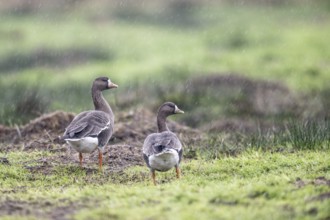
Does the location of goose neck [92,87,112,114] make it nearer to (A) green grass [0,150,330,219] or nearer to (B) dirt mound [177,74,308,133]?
(A) green grass [0,150,330,219]

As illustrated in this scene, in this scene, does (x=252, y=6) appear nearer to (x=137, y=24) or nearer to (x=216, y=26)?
(x=216, y=26)

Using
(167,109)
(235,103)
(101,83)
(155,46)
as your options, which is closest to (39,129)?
(101,83)

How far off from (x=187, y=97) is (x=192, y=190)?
9621 millimetres

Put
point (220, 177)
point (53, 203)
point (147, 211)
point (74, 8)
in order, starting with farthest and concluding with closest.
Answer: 1. point (74, 8)
2. point (220, 177)
3. point (53, 203)
4. point (147, 211)

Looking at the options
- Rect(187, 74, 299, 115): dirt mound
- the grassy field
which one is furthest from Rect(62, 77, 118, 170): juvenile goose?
Rect(187, 74, 299, 115): dirt mound

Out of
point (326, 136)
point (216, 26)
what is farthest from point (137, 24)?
point (326, 136)

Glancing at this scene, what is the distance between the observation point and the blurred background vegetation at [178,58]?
17750mm

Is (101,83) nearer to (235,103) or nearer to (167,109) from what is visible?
(167,109)

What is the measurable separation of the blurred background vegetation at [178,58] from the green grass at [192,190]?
3.27 metres

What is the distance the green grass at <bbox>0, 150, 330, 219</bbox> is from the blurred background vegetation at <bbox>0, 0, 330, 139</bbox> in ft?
10.7

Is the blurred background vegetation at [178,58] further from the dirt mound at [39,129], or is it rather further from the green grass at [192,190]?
the green grass at [192,190]

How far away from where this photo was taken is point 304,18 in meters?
28.0

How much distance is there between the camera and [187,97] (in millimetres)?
18641

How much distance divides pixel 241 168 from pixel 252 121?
231 inches
